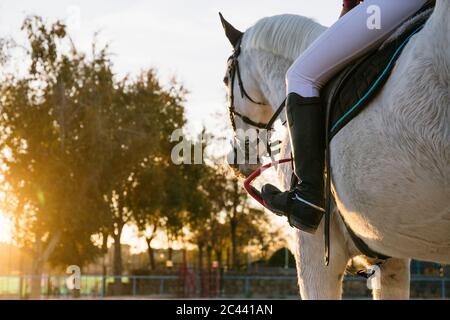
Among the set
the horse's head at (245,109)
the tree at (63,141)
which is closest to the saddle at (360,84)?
the horse's head at (245,109)

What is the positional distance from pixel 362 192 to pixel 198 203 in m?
45.8

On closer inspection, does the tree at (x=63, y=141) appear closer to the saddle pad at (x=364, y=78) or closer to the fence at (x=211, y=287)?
the fence at (x=211, y=287)

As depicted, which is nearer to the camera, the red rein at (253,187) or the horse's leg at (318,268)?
the horse's leg at (318,268)

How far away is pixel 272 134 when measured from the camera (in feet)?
16.9

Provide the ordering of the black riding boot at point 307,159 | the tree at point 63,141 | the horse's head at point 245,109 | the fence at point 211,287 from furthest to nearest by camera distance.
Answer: the fence at point 211,287, the tree at point 63,141, the horse's head at point 245,109, the black riding boot at point 307,159

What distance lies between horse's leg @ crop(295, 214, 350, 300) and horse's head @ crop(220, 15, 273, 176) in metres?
1.36

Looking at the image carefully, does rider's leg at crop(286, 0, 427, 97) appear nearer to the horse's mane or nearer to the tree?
the horse's mane

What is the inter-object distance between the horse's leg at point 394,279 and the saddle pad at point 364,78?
1.17m

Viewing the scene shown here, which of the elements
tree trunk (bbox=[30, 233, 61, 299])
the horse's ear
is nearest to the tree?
tree trunk (bbox=[30, 233, 61, 299])

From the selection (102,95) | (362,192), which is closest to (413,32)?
(362,192)

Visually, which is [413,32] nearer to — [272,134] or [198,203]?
[272,134]

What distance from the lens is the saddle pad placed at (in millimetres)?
3090

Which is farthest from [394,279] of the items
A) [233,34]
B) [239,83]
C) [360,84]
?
[233,34]

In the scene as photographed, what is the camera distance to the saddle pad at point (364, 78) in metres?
3.09
